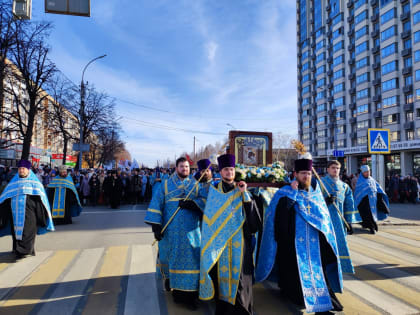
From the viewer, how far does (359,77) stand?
46.1 m

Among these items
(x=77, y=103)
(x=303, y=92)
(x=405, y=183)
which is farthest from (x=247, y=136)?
(x=303, y=92)

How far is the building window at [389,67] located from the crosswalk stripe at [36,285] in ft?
148

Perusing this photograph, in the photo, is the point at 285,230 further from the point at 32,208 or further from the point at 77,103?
the point at 77,103

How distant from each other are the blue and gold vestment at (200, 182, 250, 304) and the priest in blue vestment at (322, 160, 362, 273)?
1.64m

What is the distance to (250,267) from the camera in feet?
11.6

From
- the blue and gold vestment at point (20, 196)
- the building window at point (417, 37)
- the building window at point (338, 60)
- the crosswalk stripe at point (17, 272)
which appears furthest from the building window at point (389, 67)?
the crosswalk stripe at point (17, 272)

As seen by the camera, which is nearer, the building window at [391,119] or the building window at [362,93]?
the building window at [391,119]

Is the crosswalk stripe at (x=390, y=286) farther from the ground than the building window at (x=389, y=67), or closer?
closer

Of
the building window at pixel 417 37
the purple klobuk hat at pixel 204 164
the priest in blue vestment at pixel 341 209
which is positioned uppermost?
the building window at pixel 417 37

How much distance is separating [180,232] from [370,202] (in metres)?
7.34

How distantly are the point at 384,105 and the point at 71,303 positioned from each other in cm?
4668

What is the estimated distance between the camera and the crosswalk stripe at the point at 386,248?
6.14 metres

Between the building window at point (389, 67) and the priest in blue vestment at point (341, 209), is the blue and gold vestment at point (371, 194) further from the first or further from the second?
the building window at point (389, 67)

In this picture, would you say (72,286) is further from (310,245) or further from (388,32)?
(388,32)
